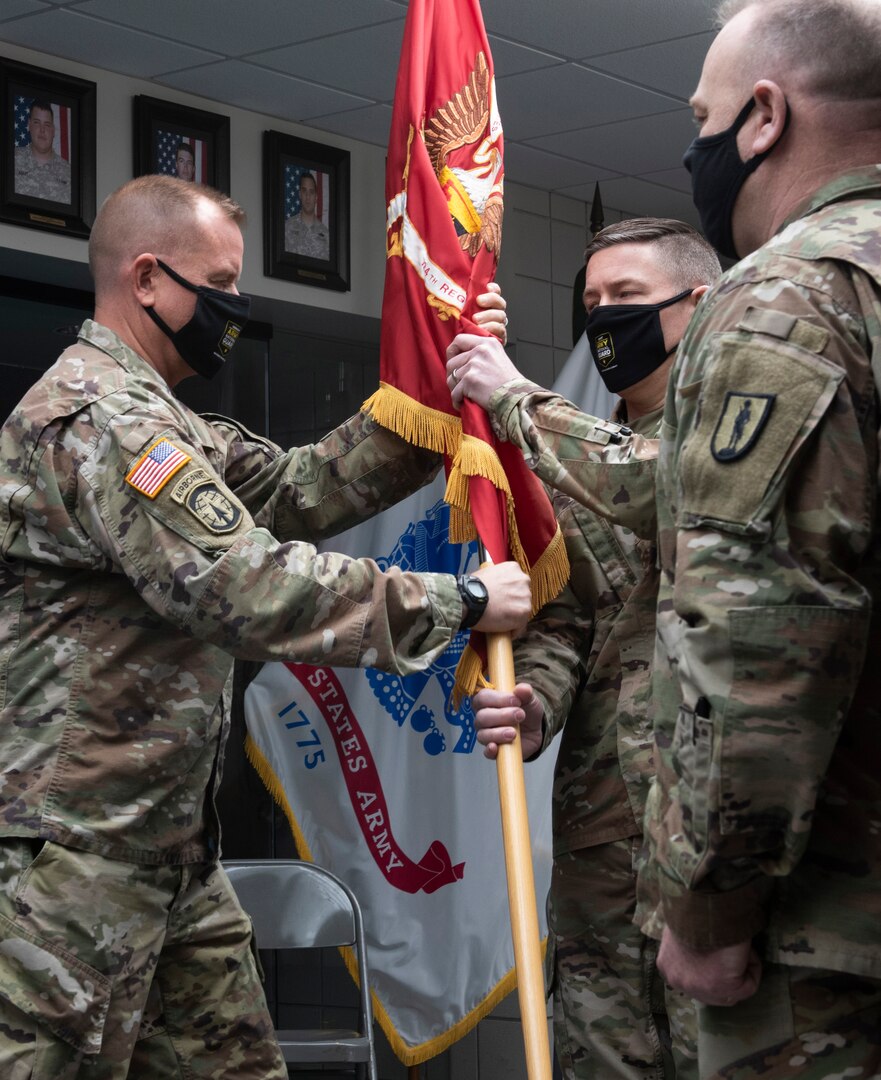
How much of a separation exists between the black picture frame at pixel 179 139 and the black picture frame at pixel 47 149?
0.15 metres

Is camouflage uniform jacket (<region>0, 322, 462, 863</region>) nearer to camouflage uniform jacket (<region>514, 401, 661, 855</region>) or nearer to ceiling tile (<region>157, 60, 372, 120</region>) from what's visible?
camouflage uniform jacket (<region>514, 401, 661, 855</region>)

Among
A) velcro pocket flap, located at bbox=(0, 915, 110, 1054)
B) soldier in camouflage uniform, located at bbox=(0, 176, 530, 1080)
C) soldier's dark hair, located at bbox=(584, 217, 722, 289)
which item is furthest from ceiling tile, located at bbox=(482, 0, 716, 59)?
velcro pocket flap, located at bbox=(0, 915, 110, 1054)

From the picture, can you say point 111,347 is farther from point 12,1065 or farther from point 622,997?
point 622,997

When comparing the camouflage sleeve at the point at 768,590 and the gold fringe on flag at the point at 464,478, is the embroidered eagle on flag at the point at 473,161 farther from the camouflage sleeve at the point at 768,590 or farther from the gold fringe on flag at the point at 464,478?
the camouflage sleeve at the point at 768,590

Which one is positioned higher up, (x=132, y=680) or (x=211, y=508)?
(x=211, y=508)

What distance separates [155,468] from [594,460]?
2.25 ft

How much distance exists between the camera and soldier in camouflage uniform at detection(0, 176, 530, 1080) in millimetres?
2254

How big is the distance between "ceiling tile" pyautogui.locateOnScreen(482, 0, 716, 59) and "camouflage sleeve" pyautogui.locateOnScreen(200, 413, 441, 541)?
4.77 ft

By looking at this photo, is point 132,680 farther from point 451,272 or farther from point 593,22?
point 593,22

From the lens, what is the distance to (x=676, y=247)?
8.52 feet

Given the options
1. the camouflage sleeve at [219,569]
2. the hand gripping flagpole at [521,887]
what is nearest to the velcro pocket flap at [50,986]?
the camouflage sleeve at [219,569]

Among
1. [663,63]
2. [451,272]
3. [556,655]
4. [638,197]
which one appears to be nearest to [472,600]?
[556,655]

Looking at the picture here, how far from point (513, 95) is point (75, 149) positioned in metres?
1.28

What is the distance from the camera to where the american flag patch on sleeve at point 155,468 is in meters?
2.26
